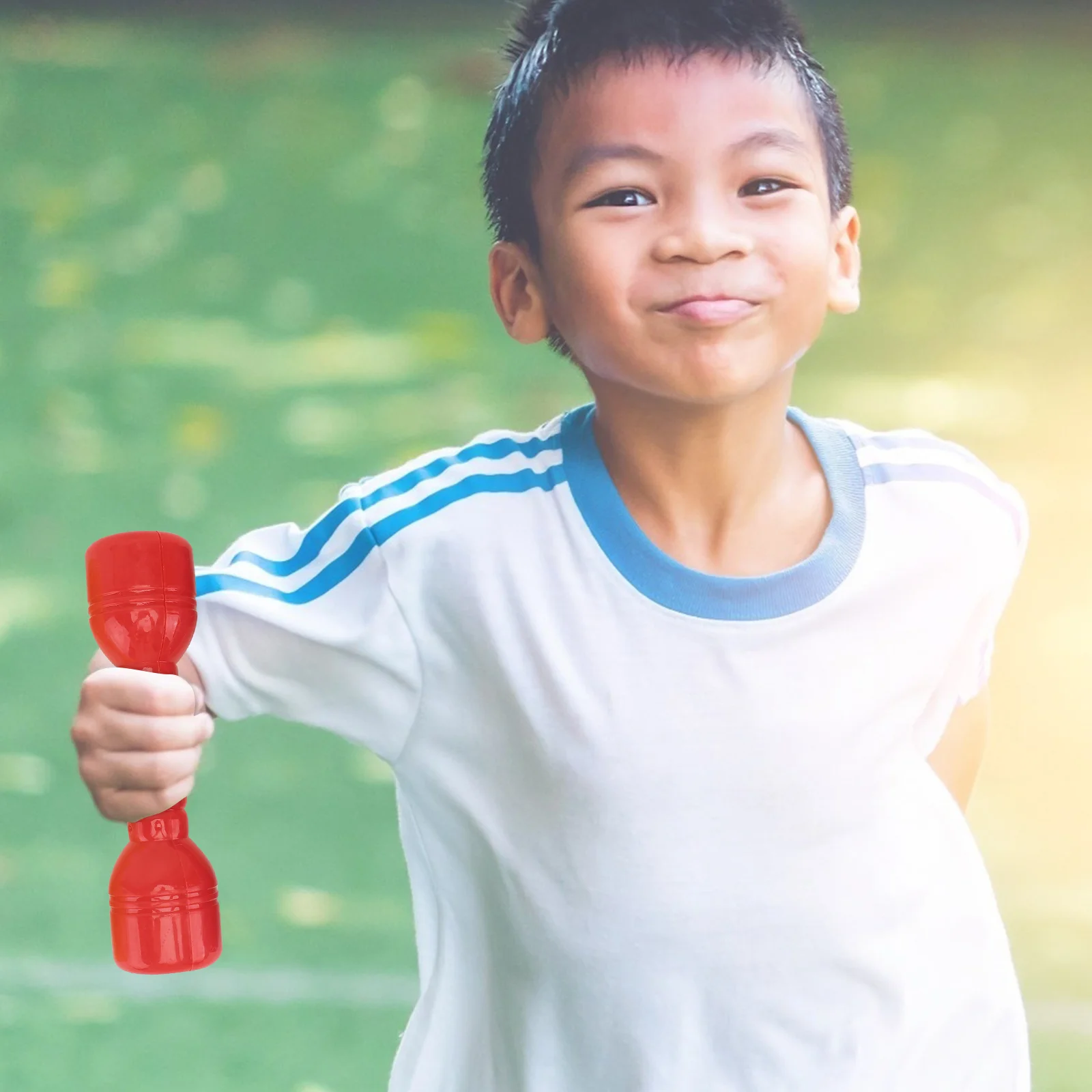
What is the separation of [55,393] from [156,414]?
12 cm

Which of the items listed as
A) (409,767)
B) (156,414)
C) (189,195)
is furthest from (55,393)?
(409,767)

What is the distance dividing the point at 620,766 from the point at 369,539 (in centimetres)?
16

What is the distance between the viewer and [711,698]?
0.67 meters

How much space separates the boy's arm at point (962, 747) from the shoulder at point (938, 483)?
9cm

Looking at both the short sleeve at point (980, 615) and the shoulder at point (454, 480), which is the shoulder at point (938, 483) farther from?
the shoulder at point (454, 480)

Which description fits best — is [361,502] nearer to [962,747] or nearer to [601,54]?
[601,54]

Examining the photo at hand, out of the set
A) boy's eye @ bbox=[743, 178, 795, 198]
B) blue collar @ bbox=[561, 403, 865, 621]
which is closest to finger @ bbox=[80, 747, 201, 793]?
blue collar @ bbox=[561, 403, 865, 621]

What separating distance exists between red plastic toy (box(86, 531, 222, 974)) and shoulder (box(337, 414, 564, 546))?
0.34 feet

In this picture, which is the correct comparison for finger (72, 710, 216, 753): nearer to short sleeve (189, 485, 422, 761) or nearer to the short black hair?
short sleeve (189, 485, 422, 761)

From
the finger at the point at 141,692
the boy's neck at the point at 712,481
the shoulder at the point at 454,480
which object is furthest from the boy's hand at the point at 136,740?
the boy's neck at the point at 712,481

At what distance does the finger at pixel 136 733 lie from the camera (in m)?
0.61

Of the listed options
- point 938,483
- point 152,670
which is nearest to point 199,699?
point 152,670

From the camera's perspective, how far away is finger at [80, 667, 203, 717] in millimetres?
608

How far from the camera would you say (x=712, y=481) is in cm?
72
